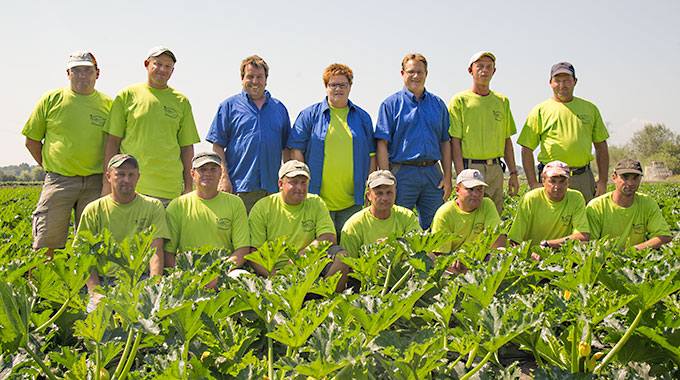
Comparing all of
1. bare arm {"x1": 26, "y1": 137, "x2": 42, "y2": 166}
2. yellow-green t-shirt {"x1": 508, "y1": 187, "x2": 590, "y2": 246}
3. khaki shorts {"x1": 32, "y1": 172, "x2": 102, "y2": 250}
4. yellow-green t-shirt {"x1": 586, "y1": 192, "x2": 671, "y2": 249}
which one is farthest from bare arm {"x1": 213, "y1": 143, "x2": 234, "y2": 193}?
Result: yellow-green t-shirt {"x1": 586, "y1": 192, "x2": 671, "y2": 249}

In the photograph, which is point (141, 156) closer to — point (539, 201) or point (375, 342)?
point (375, 342)

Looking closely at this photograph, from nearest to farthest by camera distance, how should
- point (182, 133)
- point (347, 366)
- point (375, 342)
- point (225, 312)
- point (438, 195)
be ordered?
point (347, 366) < point (375, 342) < point (225, 312) < point (182, 133) < point (438, 195)

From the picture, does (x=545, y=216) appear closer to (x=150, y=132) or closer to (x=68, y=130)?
(x=150, y=132)

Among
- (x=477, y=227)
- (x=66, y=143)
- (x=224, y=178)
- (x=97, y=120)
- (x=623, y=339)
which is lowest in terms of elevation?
(x=623, y=339)

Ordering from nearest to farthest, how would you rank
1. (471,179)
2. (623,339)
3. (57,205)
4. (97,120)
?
(623,339) → (471,179) → (57,205) → (97,120)

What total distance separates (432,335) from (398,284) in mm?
1011

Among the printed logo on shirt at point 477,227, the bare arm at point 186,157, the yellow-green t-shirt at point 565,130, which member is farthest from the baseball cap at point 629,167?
the bare arm at point 186,157

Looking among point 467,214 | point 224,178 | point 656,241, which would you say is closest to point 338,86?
point 224,178

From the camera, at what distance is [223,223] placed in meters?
4.86

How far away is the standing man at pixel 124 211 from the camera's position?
441 cm

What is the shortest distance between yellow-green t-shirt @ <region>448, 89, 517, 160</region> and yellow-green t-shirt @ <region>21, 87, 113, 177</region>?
4095mm

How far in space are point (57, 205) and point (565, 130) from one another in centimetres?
586

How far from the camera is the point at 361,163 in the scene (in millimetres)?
5828

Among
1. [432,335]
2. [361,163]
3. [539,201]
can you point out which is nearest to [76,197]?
[361,163]
